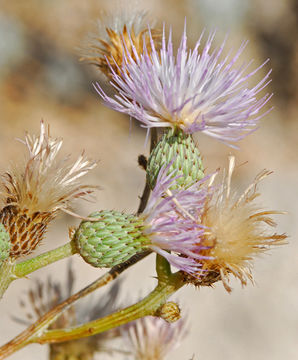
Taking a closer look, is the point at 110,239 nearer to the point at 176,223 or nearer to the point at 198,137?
the point at 176,223

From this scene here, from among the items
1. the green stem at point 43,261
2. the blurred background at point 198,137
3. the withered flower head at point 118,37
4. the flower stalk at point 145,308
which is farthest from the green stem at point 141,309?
the blurred background at point 198,137

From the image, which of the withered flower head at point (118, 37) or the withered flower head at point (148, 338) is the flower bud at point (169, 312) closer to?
the withered flower head at point (118, 37)

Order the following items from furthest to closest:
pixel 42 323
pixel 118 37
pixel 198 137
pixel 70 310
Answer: pixel 198 137 < pixel 70 310 < pixel 118 37 < pixel 42 323

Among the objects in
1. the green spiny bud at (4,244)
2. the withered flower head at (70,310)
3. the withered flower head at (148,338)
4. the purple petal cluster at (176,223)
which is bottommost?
the withered flower head at (70,310)

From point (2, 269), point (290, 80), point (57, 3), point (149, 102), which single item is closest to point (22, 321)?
point (2, 269)

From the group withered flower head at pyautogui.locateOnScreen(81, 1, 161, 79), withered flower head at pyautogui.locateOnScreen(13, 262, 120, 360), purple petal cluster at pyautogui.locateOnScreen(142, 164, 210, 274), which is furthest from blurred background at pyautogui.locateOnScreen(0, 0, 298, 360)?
purple petal cluster at pyautogui.locateOnScreen(142, 164, 210, 274)

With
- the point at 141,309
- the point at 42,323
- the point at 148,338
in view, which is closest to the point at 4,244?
the point at 42,323

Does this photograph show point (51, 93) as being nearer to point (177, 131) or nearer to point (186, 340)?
point (186, 340)
